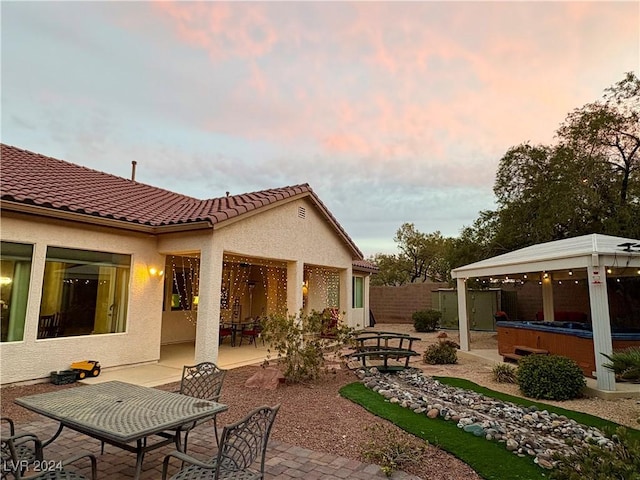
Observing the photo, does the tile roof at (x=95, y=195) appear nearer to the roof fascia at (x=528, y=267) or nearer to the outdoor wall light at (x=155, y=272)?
the outdoor wall light at (x=155, y=272)

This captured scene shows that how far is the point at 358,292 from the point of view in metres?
19.6

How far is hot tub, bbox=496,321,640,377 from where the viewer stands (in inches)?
327

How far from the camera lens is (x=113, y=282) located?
8.86 m

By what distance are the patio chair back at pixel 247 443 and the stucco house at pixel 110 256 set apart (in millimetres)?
5763

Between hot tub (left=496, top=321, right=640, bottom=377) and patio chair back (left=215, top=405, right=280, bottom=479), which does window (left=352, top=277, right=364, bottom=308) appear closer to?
hot tub (left=496, top=321, right=640, bottom=377)

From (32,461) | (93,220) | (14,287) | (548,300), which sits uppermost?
(93,220)

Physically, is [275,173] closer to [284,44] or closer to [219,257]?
[284,44]

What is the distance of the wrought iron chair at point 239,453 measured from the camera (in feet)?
9.56

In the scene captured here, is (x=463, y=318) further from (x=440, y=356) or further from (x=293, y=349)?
(x=293, y=349)

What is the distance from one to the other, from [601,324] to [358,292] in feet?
42.3

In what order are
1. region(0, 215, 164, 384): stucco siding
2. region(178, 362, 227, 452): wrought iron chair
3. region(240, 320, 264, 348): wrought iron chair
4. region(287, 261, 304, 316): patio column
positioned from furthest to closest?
region(240, 320, 264, 348): wrought iron chair, region(287, 261, 304, 316): patio column, region(0, 215, 164, 384): stucco siding, region(178, 362, 227, 452): wrought iron chair

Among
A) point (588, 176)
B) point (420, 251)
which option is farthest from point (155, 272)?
point (420, 251)

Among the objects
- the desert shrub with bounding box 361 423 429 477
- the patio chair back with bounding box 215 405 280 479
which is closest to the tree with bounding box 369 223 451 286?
the desert shrub with bounding box 361 423 429 477

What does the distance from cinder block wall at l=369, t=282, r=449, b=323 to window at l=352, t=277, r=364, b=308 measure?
12.4 feet
